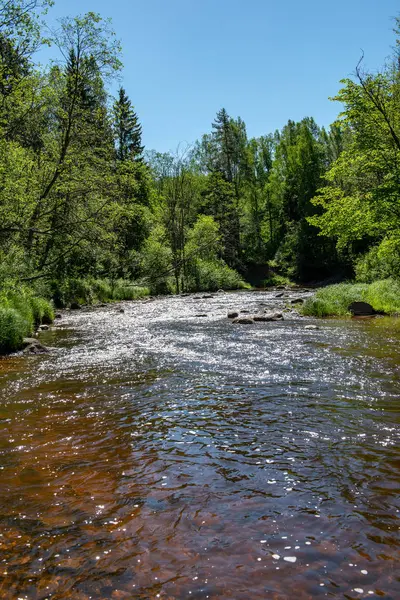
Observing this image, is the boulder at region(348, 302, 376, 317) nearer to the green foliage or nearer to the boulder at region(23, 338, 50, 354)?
the green foliage

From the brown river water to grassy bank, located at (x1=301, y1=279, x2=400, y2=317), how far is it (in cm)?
919

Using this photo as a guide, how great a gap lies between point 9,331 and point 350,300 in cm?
1436

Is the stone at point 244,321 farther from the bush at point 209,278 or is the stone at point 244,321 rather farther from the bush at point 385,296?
the bush at point 209,278

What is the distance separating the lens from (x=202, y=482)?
4164 millimetres

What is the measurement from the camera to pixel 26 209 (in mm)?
13984

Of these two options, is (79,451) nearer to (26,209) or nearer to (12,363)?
(12,363)

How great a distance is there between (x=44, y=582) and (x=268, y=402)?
14.5ft

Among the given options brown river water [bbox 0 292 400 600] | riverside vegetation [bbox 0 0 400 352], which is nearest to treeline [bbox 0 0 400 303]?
riverside vegetation [bbox 0 0 400 352]

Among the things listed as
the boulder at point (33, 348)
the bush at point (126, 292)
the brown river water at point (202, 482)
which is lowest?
the brown river water at point (202, 482)

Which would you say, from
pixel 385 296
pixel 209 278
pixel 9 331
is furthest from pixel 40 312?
pixel 209 278

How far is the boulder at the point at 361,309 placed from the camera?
17.9m

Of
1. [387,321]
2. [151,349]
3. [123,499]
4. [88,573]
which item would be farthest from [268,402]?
[387,321]

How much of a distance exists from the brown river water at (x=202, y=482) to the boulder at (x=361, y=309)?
907 cm

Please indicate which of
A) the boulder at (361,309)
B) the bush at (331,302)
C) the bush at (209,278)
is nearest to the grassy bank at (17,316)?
the bush at (331,302)
